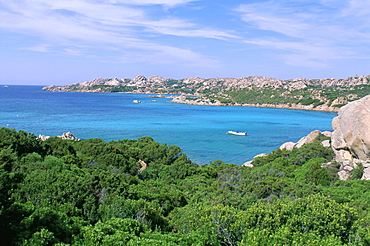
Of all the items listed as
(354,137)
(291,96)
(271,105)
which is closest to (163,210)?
(354,137)

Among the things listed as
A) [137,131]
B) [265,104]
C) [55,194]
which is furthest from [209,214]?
[265,104]

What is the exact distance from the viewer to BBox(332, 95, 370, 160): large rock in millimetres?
22562

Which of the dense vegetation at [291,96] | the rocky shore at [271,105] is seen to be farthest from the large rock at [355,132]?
the dense vegetation at [291,96]

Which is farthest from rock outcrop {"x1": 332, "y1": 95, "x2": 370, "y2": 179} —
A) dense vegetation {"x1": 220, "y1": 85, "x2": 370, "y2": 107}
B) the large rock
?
dense vegetation {"x1": 220, "y1": 85, "x2": 370, "y2": 107}

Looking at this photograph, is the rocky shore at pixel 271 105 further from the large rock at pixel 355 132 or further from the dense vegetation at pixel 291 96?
the large rock at pixel 355 132

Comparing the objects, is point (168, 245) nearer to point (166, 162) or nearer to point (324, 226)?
point (324, 226)

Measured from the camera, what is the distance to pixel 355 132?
23.2 meters

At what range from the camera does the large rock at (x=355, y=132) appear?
22.6 metres

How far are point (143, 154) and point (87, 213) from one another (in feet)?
53.0

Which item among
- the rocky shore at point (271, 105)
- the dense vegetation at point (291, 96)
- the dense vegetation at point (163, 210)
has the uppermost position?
the dense vegetation at point (291, 96)

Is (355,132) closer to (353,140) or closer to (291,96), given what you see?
(353,140)

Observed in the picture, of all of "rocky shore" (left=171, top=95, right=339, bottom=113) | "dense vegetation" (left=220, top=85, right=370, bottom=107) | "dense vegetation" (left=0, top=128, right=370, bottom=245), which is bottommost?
"dense vegetation" (left=0, top=128, right=370, bottom=245)

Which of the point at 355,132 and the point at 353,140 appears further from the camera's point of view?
the point at 353,140

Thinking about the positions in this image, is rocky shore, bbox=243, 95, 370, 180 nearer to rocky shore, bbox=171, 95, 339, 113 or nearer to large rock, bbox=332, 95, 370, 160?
large rock, bbox=332, 95, 370, 160
